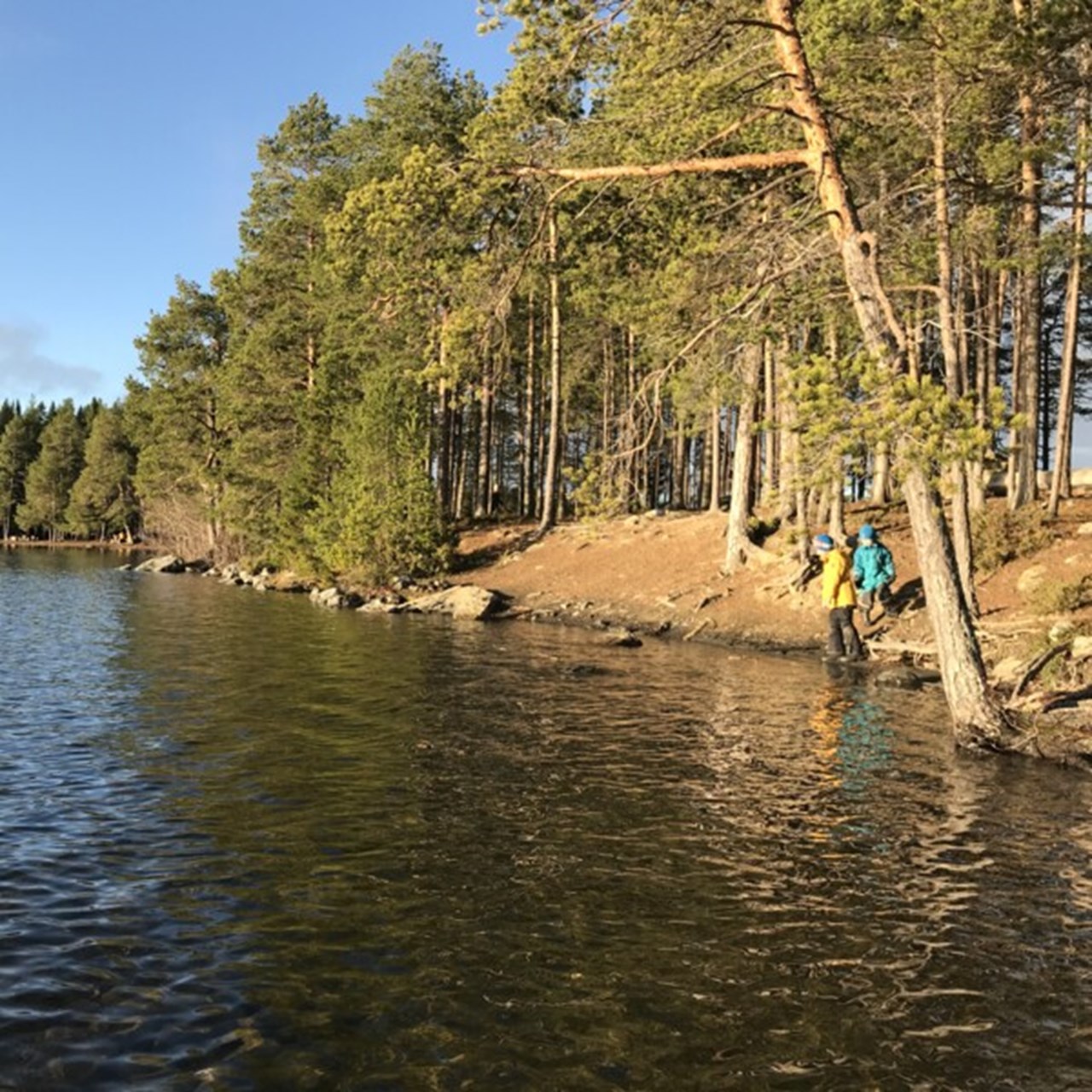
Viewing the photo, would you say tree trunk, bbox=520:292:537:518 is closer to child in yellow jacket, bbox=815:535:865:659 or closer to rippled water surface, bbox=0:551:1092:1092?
child in yellow jacket, bbox=815:535:865:659

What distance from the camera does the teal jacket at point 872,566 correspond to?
21.5m

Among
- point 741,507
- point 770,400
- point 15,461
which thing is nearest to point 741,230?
point 741,507

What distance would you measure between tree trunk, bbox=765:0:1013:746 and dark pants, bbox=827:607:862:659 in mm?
8170

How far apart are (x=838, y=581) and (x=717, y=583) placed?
8.31m

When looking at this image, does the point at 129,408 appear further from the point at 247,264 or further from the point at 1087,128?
the point at 1087,128

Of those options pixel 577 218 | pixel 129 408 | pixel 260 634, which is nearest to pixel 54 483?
pixel 129 408

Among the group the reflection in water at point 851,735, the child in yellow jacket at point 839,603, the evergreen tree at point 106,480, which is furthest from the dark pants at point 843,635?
the evergreen tree at point 106,480

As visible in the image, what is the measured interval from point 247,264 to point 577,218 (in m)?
42.4

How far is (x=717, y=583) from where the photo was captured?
28.4 metres

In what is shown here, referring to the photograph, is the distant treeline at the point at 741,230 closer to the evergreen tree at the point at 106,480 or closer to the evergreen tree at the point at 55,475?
the evergreen tree at the point at 106,480

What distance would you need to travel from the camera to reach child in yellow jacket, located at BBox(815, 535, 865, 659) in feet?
65.8

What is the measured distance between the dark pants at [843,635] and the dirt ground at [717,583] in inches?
20.4

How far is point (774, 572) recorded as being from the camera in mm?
27344

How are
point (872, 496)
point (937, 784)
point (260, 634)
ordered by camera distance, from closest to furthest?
1. point (937, 784)
2. point (260, 634)
3. point (872, 496)
